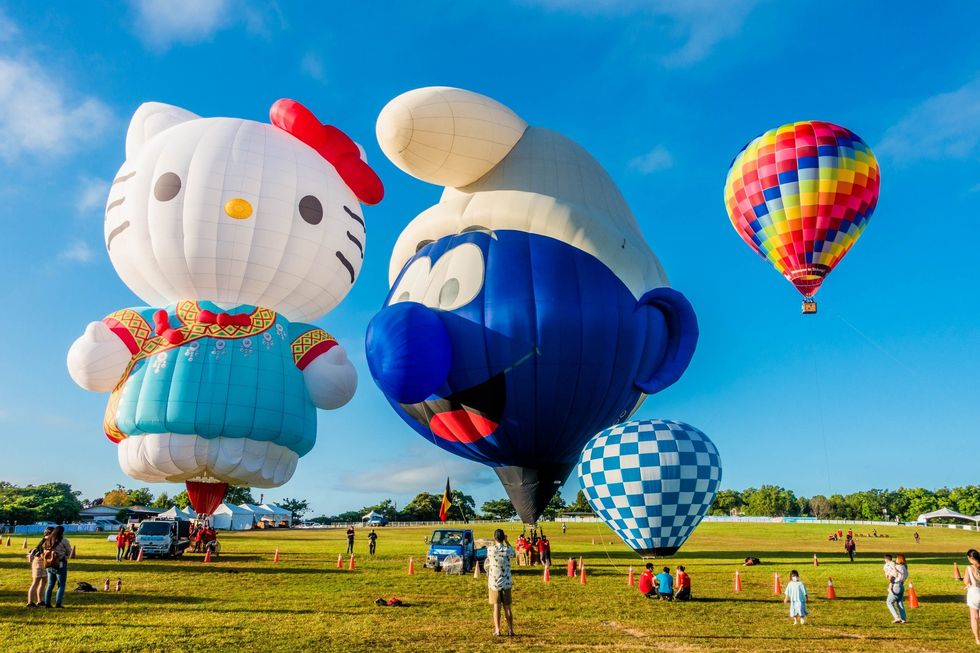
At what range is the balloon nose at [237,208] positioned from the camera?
60.5 ft

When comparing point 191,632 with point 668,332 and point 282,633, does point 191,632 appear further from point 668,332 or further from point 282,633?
point 668,332

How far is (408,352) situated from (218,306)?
23.0 ft

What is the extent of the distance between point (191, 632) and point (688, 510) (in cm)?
928

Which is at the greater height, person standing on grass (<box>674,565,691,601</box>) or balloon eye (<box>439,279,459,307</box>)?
balloon eye (<box>439,279,459,307</box>)

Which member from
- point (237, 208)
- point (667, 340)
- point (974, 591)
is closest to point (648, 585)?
point (974, 591)

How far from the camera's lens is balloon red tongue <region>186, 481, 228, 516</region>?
18938 mm

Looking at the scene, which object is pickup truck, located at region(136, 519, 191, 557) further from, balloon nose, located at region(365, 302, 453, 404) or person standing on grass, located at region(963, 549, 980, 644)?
person standing on grass, located at region(963, 549, 980, 644)

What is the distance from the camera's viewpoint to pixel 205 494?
62.7ft

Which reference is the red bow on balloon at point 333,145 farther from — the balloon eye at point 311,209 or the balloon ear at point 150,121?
the balloon ear at point 150,121

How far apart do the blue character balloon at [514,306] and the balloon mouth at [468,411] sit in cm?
3

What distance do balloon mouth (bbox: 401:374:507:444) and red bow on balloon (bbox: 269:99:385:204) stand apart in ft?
23.3

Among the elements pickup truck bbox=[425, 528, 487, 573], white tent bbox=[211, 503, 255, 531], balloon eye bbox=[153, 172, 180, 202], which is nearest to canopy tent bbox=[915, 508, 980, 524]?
white tent bbox=[211, 503, 255, 531]

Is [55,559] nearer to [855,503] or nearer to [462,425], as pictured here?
[462,425]

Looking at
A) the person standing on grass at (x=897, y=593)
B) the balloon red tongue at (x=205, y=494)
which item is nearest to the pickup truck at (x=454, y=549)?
the balloon red tongue at (x=205, y=494)
